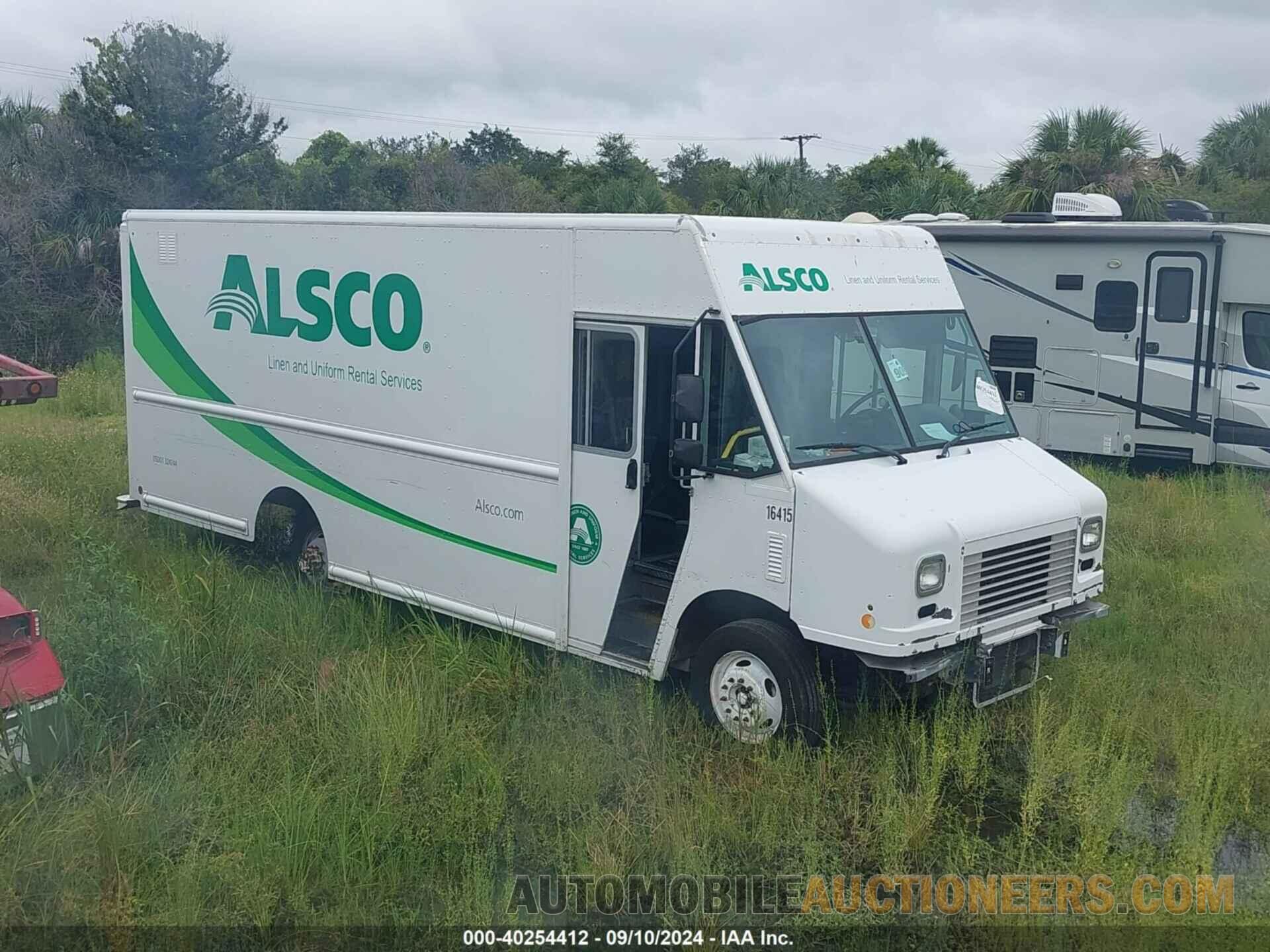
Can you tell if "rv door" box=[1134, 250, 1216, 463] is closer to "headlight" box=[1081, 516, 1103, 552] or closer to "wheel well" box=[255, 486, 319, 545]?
"headlight" box=[1081, 516, 1103, 552]

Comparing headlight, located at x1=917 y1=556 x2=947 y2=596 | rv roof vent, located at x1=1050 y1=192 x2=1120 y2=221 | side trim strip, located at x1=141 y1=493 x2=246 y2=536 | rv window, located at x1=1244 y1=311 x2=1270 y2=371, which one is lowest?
side trim strip, located at x1=141 y1=493 x2=246 y2=536

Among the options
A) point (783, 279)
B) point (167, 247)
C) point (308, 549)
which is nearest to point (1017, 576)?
point (783, 279)

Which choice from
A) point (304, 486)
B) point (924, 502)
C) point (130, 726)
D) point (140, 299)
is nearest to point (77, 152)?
point (140, 299)

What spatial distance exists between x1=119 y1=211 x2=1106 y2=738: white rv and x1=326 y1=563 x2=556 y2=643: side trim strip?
2 centimetres

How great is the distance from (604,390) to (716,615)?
4.54 ft

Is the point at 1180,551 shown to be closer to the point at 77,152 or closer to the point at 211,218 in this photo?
the point at 211,218

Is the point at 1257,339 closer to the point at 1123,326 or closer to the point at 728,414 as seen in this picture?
the point at 1123,326

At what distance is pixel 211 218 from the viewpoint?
9.52 metres

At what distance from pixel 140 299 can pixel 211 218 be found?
1.19m

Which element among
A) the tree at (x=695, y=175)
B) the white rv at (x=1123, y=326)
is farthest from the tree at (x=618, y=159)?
the white rv at (x=1123, y=326)

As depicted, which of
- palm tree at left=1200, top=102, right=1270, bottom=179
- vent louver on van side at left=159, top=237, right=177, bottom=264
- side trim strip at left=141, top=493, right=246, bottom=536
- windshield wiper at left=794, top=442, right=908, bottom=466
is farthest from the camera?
palm tree at left=1200, top=102, right=1270, bottom=179

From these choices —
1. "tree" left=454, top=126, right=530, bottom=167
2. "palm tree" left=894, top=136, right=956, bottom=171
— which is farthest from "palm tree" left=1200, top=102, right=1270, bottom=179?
"tree" left=454, top=126, right=530, bottom=167

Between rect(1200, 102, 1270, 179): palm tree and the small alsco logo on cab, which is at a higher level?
rect(1200, 102, 1270, 179): palm tree

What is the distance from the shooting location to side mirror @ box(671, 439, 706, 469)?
638 cm
